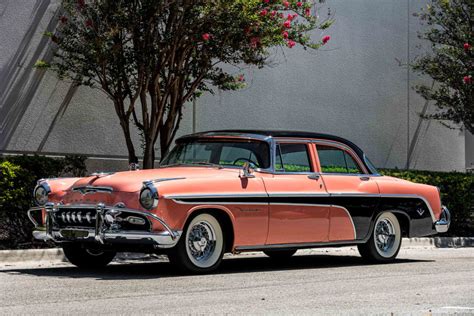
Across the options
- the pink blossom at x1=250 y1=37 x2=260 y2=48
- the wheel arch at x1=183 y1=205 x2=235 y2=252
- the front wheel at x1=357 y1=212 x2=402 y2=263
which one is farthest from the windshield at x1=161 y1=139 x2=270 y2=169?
the pink blossom at x1=250 y1=37 x2=260 y2=48

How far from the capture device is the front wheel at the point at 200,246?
10.8 meters

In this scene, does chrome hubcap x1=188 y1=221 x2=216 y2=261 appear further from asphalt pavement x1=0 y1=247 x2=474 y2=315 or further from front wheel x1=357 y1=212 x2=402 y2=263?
front wheel x1=357 y1=212 x2=402 y2=263

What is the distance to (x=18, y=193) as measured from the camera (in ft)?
45.5

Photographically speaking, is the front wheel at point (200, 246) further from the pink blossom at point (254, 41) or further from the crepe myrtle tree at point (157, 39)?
the pink blossom at point (254, 41)

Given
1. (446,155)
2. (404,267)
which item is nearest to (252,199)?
(404,267)

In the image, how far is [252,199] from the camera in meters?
11.4

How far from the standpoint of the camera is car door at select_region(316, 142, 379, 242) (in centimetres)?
1249

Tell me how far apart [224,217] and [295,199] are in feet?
3.59

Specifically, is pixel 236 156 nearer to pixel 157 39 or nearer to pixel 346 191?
pixel 346 191

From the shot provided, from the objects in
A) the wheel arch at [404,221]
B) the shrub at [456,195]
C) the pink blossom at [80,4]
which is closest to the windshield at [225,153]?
the wheel arch at [404,221]

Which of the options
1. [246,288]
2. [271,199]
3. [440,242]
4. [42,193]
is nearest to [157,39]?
[42,193]

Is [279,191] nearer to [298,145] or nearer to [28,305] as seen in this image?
[298,145]

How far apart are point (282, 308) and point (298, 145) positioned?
4.59m

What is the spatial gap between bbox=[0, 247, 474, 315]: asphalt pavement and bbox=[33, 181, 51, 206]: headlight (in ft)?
2.82
